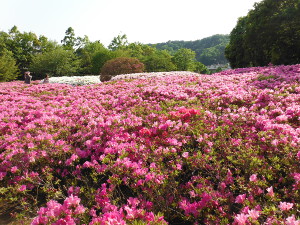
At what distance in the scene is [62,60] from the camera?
133 ft

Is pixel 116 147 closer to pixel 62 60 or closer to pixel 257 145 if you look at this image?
pixel 257 145

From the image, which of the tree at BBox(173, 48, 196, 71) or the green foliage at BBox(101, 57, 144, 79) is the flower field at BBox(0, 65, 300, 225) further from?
the tree at BBox(173, 48, 196, 71)

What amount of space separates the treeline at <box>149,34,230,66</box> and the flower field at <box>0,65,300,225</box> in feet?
475

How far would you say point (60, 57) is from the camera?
40281 millimetres

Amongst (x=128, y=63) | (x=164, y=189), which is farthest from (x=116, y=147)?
(x=128, y=63)

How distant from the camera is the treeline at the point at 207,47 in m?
147

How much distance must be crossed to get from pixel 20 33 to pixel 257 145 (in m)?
71.0

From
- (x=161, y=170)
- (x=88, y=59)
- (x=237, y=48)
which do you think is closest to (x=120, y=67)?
(x=237, y=48)

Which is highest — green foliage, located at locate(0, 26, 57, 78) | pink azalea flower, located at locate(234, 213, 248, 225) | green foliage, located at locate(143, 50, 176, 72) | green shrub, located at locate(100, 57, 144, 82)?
green foliage, located at locate(0, 26, 57, 78)

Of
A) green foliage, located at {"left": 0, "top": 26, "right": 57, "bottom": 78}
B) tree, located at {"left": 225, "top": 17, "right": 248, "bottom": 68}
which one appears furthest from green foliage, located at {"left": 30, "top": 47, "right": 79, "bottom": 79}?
tree, located at {"left": 225, "top": 17, "right": 248, "bottom": 68}

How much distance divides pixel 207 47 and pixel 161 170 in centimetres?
18149

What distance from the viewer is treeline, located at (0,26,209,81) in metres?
40.4

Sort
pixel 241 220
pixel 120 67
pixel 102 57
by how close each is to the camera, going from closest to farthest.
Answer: pixel 241 220 < pixel 120 67 < pixel 102 57

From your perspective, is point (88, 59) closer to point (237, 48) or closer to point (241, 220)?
point (237, 48)
